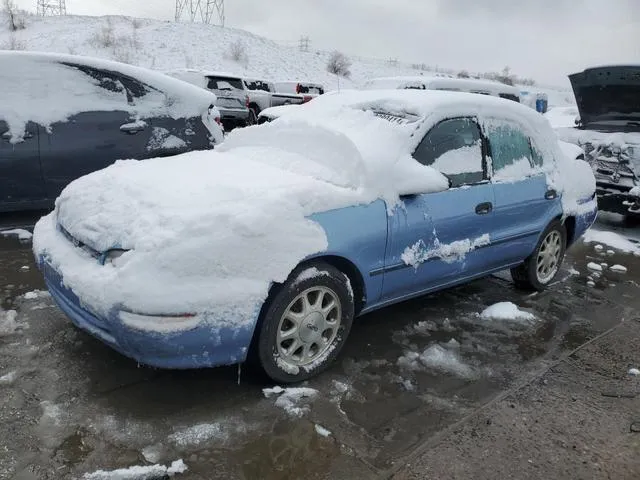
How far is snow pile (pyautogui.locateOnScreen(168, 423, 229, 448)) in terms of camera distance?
2.63m

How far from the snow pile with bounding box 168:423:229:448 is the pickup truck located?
13639mm

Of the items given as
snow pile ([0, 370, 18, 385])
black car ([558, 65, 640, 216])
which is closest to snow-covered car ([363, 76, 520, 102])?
black car ([558, 65, 640, 216])

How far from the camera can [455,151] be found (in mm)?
3979

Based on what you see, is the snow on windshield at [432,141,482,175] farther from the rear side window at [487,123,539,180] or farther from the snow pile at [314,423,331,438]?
the snow pile at [314,423,331,438]

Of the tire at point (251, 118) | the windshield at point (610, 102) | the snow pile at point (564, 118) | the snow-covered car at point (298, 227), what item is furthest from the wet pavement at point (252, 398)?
the tire at point (251, 118)

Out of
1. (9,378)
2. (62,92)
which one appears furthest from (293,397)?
(62,92)

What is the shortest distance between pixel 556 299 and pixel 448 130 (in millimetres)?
1990

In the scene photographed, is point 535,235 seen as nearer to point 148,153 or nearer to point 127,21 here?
point 148,153

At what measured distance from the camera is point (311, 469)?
2531 mm

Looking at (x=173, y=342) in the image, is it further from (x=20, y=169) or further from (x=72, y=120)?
(x=72, y=120)

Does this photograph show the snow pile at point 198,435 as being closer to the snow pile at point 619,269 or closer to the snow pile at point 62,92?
the snow pile at point 62,92

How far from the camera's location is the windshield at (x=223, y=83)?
15.3 meters

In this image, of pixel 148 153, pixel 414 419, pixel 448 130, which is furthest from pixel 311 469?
pixel 148 153

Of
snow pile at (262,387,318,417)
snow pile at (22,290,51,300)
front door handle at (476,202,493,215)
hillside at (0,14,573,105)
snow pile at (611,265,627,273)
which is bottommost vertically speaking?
snow pile at (262,387,318,417)
